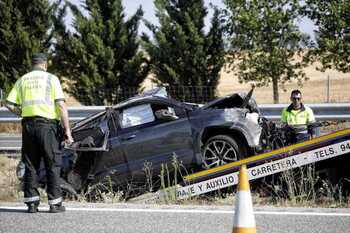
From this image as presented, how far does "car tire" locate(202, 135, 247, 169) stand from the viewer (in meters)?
8.20

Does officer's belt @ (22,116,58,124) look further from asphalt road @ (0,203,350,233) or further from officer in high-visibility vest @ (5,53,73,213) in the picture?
asphalt road @ (0,203,350,233)

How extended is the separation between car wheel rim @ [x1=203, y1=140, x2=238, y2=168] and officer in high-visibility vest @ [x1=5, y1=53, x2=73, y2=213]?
2.52 m

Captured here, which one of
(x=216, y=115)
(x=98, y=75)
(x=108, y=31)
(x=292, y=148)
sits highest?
(x=108, y=31)

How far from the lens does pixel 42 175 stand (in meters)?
8.09

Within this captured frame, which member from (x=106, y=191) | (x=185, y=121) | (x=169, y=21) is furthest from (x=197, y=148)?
(x=169, y=21)

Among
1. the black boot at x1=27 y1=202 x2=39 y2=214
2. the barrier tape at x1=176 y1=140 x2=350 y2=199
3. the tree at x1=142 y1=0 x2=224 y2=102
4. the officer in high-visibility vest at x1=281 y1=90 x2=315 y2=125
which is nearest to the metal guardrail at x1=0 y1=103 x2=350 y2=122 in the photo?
the officer in high-visibility vest at x1=281 y1=90 x2=315 y2=125

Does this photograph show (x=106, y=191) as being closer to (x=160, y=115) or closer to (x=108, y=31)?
(x=160, y=115)

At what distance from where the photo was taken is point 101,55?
71.2 feet

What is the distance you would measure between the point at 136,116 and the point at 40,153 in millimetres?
2299

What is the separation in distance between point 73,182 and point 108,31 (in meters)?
14.7

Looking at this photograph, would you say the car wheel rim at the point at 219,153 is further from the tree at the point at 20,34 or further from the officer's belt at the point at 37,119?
the tree at the point at 20,34

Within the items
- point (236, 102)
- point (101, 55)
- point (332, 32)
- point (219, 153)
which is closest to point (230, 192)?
point (219, 153)

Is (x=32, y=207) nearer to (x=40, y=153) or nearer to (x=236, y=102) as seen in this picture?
(x=40, y=153)

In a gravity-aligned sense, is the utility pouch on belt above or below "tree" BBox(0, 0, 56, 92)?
below
